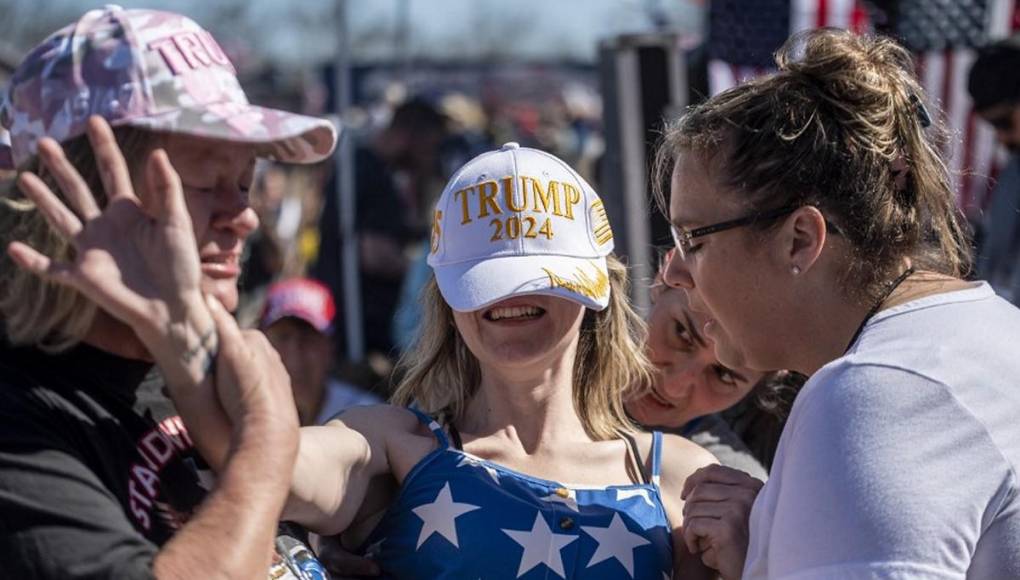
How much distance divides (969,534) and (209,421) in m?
1.04

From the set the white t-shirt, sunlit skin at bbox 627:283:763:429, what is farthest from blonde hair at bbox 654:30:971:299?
sunlit skin at bbox 627:283:763:429

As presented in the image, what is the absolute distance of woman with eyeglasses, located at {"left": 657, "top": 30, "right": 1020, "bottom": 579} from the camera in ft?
6.01

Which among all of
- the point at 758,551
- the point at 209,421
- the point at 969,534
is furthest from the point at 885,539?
the point at 209,421

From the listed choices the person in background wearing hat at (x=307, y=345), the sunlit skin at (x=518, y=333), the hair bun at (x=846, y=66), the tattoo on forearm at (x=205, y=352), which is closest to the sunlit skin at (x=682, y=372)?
the sunlit skin at (x=518, y=333)

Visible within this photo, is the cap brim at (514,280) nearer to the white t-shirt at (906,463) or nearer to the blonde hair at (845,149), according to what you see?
the blonde hair at (845,149)

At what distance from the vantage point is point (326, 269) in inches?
318

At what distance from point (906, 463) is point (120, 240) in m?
1.08

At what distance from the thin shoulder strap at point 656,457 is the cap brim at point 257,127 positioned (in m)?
0.90

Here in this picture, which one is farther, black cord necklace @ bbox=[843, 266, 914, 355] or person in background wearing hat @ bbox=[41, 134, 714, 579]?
person in background wearing hat @ bbox=[41, 134, 714, 579]

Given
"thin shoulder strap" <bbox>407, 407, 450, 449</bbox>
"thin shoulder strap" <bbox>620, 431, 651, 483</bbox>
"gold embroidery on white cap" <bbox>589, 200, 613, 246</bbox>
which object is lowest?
"thin shoulder strap" <bbox>620, 431, 651, 483</bbox>

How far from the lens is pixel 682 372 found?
302 centimetres

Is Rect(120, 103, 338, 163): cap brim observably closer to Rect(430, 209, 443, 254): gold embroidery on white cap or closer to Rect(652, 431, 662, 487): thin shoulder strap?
Rect(430, 209, 443, 254): gold embroidery on white cap

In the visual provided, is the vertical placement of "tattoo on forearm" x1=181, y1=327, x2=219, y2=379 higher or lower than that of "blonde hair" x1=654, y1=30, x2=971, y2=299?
lower

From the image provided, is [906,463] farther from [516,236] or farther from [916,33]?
[916,33]
